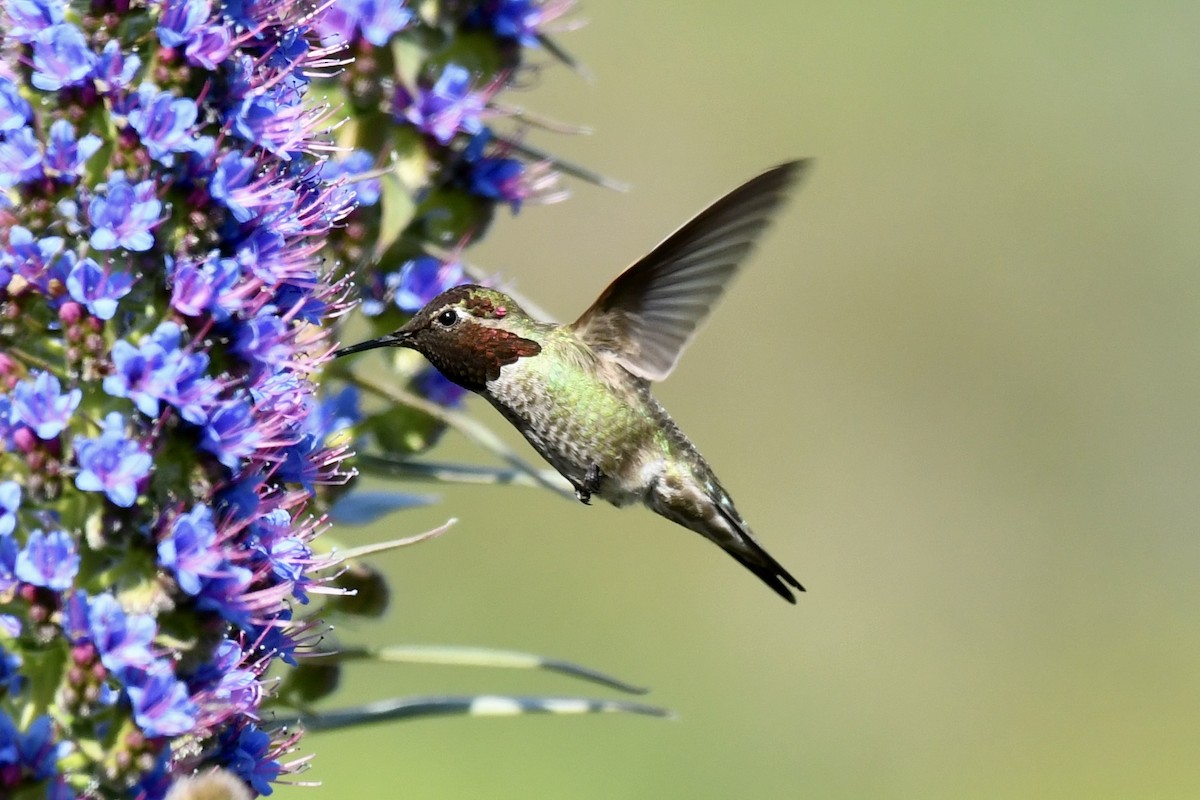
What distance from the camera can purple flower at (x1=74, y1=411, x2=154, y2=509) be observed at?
3.22 m

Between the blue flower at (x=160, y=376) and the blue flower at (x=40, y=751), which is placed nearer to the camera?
the blue flower at (x=40, y=751)

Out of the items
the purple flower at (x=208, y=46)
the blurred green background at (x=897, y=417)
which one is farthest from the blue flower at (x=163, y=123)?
the blurred green background at (x=897, y=417)

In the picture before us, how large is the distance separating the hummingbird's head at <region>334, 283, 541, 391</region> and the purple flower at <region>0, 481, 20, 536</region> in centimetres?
120

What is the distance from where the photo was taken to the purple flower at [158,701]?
10.5 feet

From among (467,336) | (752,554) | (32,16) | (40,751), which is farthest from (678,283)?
(40,751)

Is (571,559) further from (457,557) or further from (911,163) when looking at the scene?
(911,163)

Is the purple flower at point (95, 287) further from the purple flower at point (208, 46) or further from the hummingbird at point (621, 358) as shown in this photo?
the hummingbird at point (621, 358)

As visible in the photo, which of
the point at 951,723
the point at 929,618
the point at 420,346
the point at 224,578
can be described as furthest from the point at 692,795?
the point at 224,578

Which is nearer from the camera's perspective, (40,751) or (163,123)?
(40,751)

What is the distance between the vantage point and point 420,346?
454 centimetres

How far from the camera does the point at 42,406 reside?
323cm

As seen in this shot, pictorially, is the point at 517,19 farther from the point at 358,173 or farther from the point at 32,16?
the point at 32,16

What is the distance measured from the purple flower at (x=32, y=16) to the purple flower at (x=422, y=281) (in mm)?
1566

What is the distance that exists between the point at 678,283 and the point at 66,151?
86.2 inches
